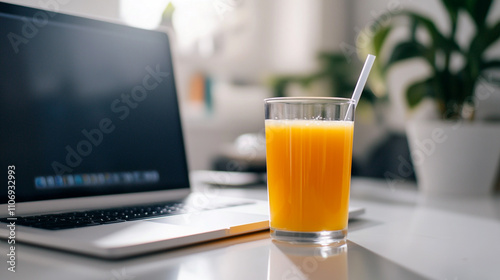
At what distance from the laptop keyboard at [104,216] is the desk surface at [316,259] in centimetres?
5

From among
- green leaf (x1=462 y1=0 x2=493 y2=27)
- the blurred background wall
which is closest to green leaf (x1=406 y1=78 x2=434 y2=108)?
green leaf (x1=462 y1=0 x2=493 y2=27)

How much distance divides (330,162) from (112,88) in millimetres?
Answer: 464

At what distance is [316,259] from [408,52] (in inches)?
41.6

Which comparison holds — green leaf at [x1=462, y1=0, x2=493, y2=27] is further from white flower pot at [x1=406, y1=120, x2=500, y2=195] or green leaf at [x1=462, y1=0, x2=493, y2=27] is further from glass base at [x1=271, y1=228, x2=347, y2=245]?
glass base at [x1=271, y1=228, x2=347, y2=245]

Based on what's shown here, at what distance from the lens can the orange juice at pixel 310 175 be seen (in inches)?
23.6

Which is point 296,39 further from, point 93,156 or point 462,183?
point 93,156

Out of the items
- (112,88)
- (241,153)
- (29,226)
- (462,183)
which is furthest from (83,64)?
(241,153)

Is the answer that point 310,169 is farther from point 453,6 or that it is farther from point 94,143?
point 453,6

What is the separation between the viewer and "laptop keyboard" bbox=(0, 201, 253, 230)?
0.59 metres

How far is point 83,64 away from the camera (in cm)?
84

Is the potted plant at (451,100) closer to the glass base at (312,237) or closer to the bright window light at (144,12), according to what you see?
the bright window light at (144,12)

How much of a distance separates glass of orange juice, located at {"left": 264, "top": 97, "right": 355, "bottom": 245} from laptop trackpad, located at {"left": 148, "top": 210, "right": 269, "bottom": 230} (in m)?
0.05

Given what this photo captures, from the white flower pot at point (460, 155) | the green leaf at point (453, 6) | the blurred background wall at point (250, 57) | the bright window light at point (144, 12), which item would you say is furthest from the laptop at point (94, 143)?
the blurred background wall at point (250, 57)

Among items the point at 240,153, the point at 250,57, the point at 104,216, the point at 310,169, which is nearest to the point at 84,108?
the point at 104,216
